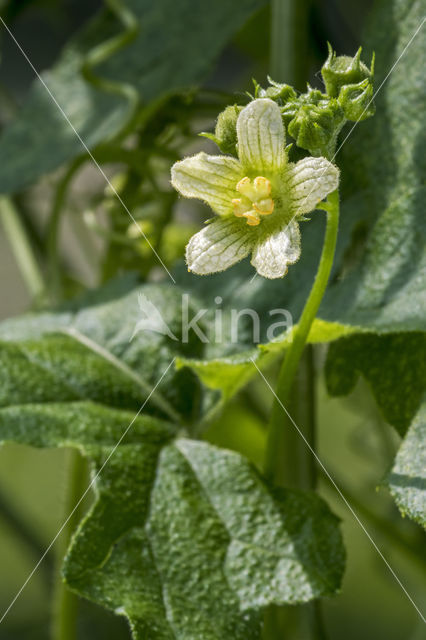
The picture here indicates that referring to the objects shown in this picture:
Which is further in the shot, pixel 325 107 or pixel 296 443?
pixel 296 443

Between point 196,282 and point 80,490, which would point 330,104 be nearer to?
point 196,282

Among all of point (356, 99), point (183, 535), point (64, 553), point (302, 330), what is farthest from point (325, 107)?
point (64, 553)

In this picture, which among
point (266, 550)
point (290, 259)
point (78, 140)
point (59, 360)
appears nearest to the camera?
point (290, 259)

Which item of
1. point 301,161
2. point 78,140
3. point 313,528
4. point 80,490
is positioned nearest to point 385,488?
point 313,528

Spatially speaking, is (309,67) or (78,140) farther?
(78,140)

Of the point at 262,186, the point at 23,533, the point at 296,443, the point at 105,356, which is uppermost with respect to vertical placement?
the point at 262,186

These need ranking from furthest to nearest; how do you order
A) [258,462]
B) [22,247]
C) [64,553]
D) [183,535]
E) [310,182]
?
1. [22,247]
2. [258,462]
3. [64,553]
4. [183,535]
5. [310,182]

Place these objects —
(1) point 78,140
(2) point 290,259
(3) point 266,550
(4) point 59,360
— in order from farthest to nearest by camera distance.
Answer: (1) point 78,140, (4) point 59,360, (3) point 266,550, (2) point 290,259

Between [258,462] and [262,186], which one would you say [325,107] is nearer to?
[262,186]
